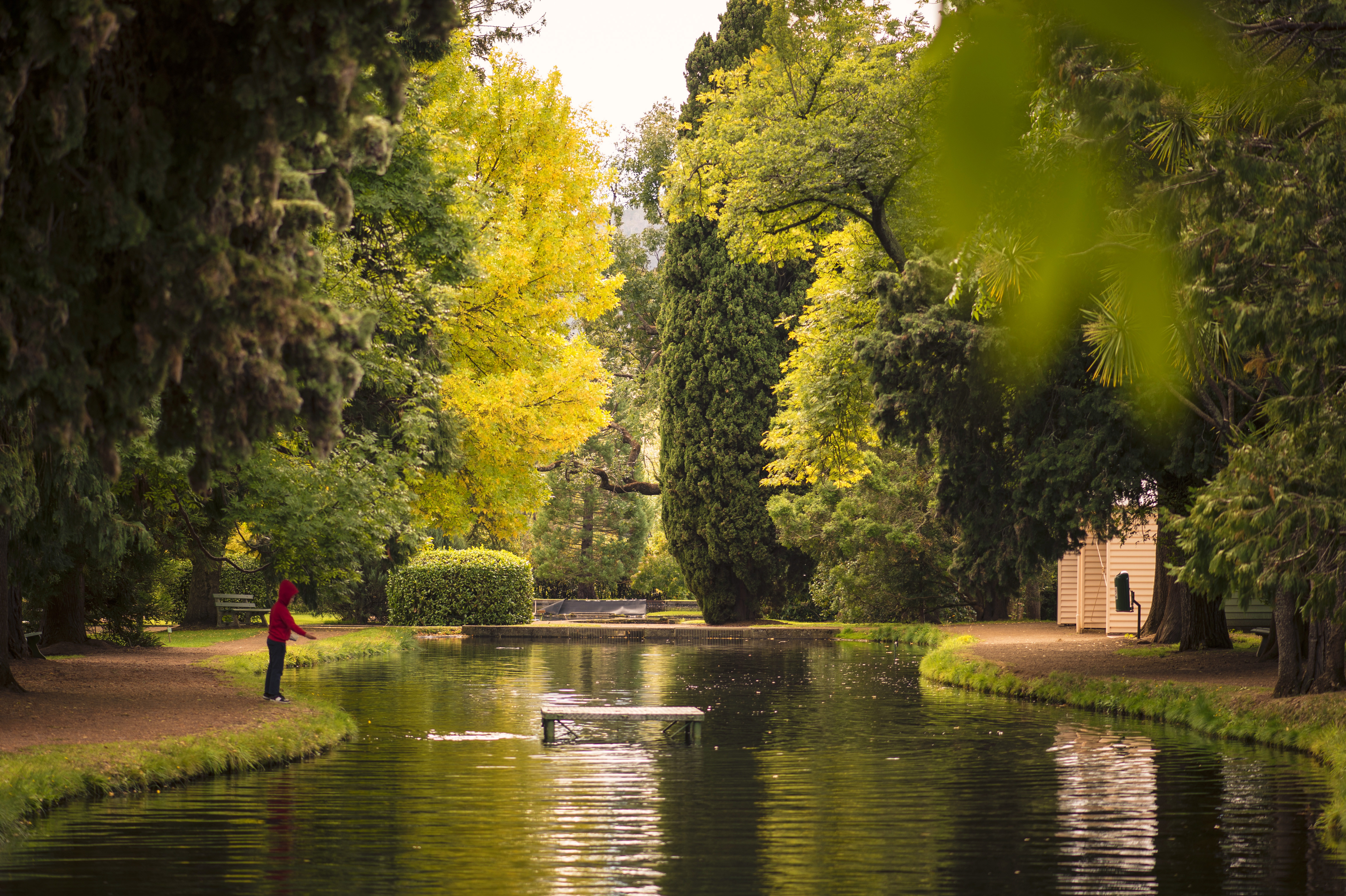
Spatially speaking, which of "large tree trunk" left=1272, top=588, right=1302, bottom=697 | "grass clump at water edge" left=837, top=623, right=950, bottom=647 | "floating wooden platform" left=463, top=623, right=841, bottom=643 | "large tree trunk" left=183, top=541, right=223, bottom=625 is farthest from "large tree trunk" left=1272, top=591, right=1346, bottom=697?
"large tree trunk" left=183, top=541, right=223, bottom=625

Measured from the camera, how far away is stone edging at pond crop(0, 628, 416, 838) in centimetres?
1123

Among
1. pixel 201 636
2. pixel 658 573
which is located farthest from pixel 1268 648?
pixel 658 573

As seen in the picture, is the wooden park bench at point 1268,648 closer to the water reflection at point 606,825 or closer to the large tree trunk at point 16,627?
the water reflection at point 606,825

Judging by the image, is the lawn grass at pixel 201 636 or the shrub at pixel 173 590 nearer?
the lawn grass at pixel 201 636

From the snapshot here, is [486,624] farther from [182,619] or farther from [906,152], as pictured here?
[906,152]

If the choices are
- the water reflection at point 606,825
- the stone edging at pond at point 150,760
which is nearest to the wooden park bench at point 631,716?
the water reflection at point 606,825

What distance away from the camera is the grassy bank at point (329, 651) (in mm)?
23953

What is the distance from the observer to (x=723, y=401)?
141 feet

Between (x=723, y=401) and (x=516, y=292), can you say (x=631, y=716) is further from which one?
(x=723, y=401)

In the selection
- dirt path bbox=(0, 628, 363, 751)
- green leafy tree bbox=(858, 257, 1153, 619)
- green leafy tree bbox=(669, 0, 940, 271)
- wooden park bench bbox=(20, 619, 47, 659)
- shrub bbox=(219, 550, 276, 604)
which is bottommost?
dirt path bbox=(0, 628, 363, 751)

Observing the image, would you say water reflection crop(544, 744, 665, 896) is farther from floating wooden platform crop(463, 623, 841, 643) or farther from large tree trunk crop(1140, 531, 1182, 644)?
floating wooden platform crop(463, 623, 841, 643)

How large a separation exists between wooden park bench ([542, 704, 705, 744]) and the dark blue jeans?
11.7 ft

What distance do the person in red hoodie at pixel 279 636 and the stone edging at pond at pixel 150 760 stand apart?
0.40 m

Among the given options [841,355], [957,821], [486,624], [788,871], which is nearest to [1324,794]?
[957,821]
